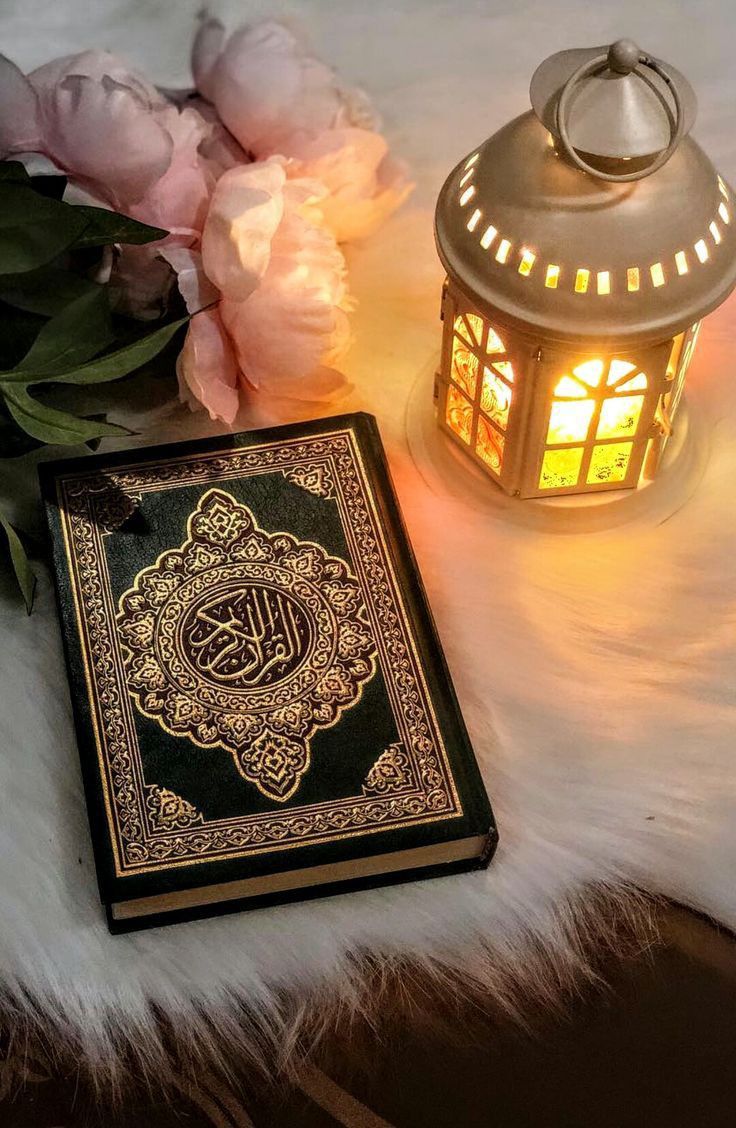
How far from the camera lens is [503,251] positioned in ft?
2.01

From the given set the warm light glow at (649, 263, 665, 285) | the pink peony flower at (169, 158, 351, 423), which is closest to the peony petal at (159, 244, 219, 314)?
the pink peony flower at (169, 158, 351, 423)

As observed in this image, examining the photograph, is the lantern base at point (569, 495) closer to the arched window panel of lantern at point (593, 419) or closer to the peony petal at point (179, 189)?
the arched window panel of lantern at point (593, 419)

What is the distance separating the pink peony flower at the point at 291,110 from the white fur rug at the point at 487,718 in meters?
0.06

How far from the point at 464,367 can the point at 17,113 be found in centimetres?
25

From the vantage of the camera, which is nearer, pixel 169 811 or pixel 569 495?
pixel 169 811

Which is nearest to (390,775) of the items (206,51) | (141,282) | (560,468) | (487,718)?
(487,718)

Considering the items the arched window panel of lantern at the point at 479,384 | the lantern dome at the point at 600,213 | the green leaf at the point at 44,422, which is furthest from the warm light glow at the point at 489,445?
the green leaf at the point at 44,422

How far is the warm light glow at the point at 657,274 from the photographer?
60cm

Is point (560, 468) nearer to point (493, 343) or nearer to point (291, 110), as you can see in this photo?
point (493, 343)

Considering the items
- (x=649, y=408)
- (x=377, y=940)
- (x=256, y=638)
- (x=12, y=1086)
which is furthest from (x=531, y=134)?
(x=12, y=1086)

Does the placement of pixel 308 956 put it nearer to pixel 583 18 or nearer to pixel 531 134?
pixel 531 134

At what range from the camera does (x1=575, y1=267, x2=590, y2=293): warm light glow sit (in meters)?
0.60

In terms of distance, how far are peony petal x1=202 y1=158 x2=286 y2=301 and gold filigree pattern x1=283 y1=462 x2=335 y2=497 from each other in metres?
0.10

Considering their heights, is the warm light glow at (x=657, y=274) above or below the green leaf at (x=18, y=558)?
above
